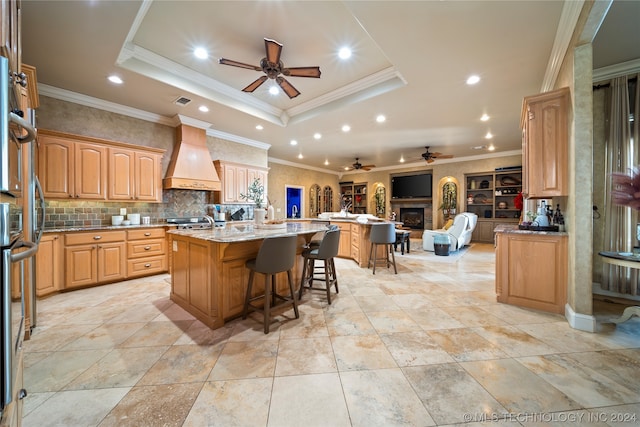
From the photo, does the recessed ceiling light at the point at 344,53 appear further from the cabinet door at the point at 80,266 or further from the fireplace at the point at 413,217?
the fireplace at the point at 413,217

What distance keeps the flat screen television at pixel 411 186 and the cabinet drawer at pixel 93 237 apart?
8.87 m

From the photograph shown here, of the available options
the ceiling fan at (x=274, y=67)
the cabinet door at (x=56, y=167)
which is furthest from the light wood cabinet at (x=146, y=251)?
the ceiling fan at (x=274, y=67)

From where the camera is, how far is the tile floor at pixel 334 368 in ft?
4.29

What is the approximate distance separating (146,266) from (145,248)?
1.00 feet

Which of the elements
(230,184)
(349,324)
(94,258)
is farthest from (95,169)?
(349,324)

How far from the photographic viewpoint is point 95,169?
359cm

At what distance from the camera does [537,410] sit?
132cm

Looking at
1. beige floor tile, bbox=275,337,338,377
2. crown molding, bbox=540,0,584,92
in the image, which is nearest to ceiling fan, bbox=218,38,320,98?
crown molding, bbox=540,0,584,92

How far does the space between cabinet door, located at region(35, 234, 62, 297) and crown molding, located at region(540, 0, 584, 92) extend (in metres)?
6.26

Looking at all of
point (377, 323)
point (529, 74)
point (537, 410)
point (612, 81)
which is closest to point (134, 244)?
point (377, 323)

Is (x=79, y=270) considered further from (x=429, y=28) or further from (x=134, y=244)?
(x=429, y=28)

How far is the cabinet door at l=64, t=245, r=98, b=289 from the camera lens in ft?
10.5

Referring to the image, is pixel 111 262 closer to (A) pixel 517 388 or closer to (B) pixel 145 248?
(B) pixel 145 248

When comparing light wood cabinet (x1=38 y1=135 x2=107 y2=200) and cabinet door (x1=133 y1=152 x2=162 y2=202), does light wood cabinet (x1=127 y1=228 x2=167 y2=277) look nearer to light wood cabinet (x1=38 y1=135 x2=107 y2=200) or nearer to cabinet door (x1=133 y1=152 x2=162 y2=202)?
cabinet door (x1=133 y1=152 x2=162 y2=202)
